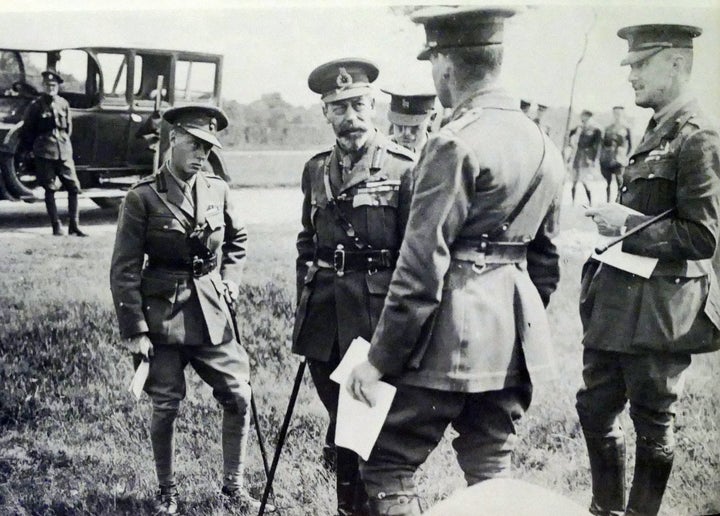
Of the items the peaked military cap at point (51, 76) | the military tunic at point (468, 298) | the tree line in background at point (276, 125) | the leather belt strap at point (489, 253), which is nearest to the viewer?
the military tunic at point (468, 298)

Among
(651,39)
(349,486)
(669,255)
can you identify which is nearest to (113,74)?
(349,486)

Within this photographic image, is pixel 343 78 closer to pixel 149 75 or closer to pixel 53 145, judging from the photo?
pixel 149 75

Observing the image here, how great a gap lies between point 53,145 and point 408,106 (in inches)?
47.2

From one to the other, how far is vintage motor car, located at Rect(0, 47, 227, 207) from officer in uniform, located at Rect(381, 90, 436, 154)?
22.8 inches

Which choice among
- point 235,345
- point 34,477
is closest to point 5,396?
point 34,477

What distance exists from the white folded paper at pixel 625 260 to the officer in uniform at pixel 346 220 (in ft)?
2.47

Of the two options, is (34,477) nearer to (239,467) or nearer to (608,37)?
(239,467)

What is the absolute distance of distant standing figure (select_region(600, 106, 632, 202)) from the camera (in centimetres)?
275

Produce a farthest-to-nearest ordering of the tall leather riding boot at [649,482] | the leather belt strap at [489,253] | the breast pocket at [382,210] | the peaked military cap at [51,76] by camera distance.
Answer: the tall leather riding boot at [649,482]
the peaked military cap at [51,76]
the breast pocket at [382,210]
the leather belt strap at [489,253]

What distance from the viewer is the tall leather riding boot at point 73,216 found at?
104 inches

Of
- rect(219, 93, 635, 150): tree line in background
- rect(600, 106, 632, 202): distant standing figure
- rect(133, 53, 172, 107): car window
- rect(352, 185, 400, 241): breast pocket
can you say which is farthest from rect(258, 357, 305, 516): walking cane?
rect(600, 106, 632, 202): distant standing figure

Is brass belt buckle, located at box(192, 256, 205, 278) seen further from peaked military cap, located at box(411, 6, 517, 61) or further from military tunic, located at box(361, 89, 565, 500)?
peaked military cap, located at box(411, 6, 517, 61)

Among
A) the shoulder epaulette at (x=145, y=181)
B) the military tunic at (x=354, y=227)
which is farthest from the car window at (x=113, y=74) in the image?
the military tunic at (x=354, y=227)

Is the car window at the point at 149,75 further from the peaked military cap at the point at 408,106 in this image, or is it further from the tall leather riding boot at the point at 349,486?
the tall leather riding boot at the point at 349,486
